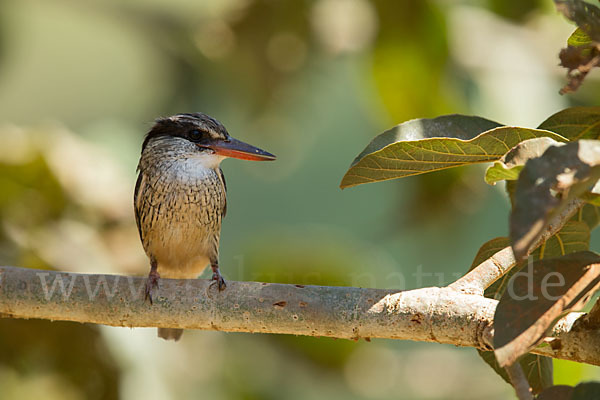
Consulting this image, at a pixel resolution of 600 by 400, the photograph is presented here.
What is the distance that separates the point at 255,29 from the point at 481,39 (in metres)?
1.26

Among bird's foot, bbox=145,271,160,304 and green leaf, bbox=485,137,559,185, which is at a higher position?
green leaf, bbox=485,137,559,185

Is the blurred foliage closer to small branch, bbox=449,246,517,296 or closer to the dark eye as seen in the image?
the dark eye

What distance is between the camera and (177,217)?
2.62 m

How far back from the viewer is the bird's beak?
252cm

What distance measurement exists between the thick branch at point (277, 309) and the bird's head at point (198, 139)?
A: 878 millimetres

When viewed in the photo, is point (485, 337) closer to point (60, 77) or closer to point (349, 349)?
point (349, 349)

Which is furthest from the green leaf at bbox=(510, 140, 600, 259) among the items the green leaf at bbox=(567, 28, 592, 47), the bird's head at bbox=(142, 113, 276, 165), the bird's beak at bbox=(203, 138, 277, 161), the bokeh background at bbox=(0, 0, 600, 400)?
the bokeh background at bbox=(0, 0, 600, 400)

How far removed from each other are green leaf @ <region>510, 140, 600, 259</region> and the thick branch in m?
0.45

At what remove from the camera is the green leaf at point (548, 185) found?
102 cm

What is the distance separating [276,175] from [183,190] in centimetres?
220

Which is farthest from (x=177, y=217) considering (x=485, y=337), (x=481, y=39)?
(x=481, y=39)

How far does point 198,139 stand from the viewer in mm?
2709

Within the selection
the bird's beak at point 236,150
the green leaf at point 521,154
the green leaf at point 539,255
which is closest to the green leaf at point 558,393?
the green leaf at point 539,255

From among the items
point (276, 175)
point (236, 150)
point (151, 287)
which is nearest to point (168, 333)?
point (236, 150)
